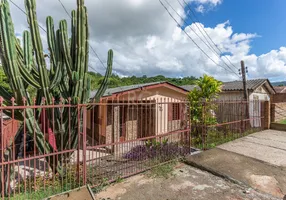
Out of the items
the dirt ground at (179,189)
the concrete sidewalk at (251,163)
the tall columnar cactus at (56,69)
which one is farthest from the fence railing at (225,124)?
the tall columnar cactus at (56,69)

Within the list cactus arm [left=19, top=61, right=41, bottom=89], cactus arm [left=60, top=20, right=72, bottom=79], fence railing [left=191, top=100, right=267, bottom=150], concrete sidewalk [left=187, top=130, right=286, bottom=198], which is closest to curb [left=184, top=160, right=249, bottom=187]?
concrete sidewalk [left=187, top=130, right=286, bottom=198]

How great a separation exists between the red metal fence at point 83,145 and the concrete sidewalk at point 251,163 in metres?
0.67

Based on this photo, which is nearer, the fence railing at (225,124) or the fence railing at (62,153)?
the fence railing at (62,153)

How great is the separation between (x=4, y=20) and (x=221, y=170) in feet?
19.9

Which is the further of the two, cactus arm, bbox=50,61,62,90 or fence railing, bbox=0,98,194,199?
cactus arm, bbox=50,61,62,90

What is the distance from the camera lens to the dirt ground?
3.62 metres

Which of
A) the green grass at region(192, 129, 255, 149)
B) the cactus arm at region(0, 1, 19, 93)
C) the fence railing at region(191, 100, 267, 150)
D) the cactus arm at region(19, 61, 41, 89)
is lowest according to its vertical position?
the green grass at region(192, 129, 255, 149)

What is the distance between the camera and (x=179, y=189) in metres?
3.92

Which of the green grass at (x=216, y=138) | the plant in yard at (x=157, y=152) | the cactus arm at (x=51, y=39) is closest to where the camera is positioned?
the cactus arm at (x=51, y=39)

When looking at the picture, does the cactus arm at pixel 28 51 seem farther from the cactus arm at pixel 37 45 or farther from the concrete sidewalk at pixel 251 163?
the concrete sidewalk at pixel 251 163

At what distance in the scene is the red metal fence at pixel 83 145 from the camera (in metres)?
3.61

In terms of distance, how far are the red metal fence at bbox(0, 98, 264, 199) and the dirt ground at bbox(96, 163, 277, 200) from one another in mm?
372

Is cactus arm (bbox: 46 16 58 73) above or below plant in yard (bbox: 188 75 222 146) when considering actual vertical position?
above

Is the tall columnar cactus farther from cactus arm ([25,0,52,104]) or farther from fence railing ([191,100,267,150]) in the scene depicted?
fence railing ([191,100,267,150])
